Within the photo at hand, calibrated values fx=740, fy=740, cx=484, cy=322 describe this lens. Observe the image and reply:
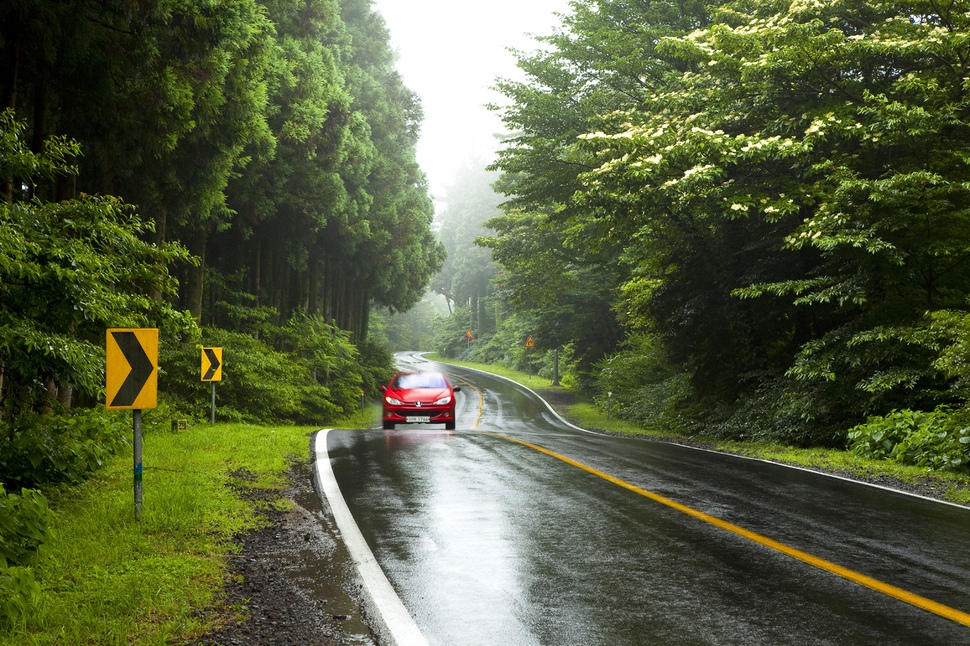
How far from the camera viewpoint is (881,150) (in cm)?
1427

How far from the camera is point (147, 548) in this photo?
5293 mm

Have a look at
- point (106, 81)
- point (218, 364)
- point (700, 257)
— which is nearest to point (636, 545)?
point (106, 81)

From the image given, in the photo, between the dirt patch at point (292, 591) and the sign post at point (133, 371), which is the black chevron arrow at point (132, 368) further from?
the dirt patch at point (292, 591)

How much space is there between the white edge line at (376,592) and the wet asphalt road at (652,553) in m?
0.08

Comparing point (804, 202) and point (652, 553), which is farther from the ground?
point (804, 202)

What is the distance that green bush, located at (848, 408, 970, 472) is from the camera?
404 inches

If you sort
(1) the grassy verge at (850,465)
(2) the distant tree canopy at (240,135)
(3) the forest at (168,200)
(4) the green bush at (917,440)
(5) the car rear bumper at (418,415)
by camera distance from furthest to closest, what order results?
(5) the car rear bumper at (418,415) < (4) the green bush at (917,440) < (2) the distant tree canopy at (240,135) < (1) the grassy verge at (850,465) < (3) the forest at (168,200)

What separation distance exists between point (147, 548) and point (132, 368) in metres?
1.61

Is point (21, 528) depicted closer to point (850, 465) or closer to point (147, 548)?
point (147, 548)

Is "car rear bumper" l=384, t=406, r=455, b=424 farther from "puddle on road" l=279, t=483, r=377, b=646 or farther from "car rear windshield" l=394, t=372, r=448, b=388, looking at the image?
"puddle on road" l=279, t=483, r=377, b=646

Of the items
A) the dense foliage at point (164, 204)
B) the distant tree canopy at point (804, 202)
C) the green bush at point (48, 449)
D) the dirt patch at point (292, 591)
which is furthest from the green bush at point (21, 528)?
the distant tree canopy at point (804, 202)

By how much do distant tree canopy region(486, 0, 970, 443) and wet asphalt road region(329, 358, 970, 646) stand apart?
15.9 feet

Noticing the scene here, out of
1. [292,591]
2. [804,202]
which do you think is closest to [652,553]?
[292,591]

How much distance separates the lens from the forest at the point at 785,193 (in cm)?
1221
